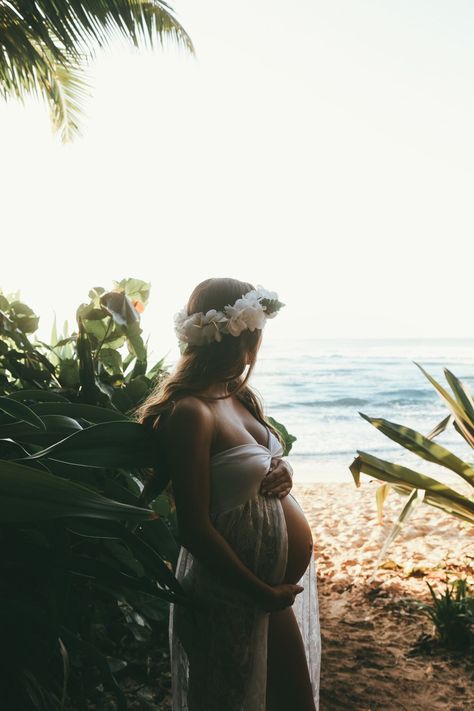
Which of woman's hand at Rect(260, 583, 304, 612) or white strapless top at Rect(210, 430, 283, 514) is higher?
white strapless top at Rect(210, 430, 283, 514)

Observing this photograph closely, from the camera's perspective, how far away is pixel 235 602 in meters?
1.64

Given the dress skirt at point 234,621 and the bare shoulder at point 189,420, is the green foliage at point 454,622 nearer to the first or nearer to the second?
the dress skirt at point 234,621

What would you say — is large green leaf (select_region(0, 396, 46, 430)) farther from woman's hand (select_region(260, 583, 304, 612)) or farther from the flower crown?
woman's hand (select_region(260, 583, 304, 612))

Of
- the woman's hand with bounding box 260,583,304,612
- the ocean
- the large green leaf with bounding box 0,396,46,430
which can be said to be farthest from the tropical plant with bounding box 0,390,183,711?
the ocean

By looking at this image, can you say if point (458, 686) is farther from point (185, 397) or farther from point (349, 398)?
point (349, 398)

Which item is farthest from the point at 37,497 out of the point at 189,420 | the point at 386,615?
the point at 386,615

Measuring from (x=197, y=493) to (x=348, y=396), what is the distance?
2399cm

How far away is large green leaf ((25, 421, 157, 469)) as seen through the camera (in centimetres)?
113

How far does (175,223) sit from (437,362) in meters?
25.9

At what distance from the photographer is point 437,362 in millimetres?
36125

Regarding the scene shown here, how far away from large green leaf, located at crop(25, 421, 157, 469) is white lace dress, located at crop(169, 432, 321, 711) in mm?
315

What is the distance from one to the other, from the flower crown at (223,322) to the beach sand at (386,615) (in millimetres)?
1740

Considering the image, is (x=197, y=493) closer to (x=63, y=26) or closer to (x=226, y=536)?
(x=226, y=536)

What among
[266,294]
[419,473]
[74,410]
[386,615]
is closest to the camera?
[74,410]
